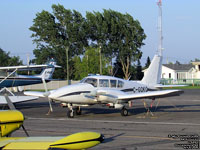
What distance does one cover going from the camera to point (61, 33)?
7619 cm

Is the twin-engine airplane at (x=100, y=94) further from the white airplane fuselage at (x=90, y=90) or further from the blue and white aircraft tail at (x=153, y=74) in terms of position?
the blue and white aircraft tail at (x=153, y=74)

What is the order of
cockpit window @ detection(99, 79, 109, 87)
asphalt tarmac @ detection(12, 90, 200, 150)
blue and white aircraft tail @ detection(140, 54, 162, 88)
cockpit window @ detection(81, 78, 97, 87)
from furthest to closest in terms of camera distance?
1. blue and white aircraft tail @ detection(140, 54, 162, 88)
2. cockpit window @ detection(99, 79, 109, 87)
3. cockpit window @ detection(81, 78, 97, 87)
4. asphalt tarmac @ detection(12, 90, 200, 150)

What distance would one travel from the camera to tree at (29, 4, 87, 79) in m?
74.8

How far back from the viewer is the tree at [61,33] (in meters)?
74.8

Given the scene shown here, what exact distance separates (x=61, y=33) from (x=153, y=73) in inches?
2200

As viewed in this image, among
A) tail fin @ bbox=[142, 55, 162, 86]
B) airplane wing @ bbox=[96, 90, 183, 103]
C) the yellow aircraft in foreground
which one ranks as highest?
tail fin @ bbox=[142, 55, 162, 86]

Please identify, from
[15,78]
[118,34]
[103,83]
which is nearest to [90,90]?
[103,83]

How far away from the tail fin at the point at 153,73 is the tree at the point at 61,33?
52897mm

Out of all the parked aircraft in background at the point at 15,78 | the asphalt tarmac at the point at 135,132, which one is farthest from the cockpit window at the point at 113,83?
the parked aircraft in background at the point at 15,78

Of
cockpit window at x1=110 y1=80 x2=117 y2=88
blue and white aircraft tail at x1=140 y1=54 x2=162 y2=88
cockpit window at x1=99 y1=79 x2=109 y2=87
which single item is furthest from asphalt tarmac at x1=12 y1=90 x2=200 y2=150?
blue and white aircraft tail at x1=140 y1=54 x2=162 y2=88

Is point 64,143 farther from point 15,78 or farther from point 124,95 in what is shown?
point 15,78

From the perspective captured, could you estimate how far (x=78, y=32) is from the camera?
245 feet

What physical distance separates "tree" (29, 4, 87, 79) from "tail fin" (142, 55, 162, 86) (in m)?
52.9

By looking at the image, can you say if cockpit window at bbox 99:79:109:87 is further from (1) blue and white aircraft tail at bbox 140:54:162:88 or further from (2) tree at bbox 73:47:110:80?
(2) tree at bbox 73:47:110:80
